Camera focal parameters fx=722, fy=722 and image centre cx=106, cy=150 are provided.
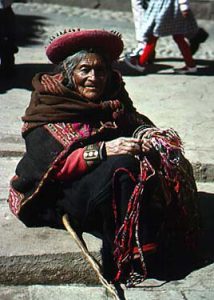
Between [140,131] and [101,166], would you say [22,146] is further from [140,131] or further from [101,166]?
[101,166]

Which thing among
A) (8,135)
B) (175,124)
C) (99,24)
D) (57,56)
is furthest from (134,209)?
(99,24)

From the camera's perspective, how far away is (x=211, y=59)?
8.38 m

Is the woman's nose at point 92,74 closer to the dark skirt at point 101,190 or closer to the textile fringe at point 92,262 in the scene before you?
the dark skirt at point 101,190

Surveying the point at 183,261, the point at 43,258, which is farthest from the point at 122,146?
the point at 183,261

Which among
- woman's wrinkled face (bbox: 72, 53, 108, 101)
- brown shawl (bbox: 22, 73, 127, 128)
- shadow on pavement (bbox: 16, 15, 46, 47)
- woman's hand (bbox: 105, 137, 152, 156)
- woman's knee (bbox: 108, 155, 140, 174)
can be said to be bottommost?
shadow on pavement (bbox: 16, 15, 46, 47)

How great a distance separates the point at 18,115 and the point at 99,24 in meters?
4.17

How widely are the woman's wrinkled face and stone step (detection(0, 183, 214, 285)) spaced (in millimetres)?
769

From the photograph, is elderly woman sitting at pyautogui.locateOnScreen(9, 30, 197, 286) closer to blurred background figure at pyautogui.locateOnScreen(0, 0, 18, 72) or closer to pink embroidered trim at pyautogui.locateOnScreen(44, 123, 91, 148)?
pink embroidered trim at pyautogui.locateOnScreen(44, 123, 91, 148)

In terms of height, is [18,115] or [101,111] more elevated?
[101,111]

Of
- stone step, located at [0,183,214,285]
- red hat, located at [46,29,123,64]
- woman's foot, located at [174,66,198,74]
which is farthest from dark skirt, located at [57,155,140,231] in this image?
woman's foot, located at [174,66,198,74]

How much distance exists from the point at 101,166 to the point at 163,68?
13.5ft

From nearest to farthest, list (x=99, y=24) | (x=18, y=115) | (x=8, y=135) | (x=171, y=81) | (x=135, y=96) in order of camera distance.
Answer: (x=8, y=135) < (x=18, y=115) < (x=135, y=96) < (x=171, y=81) < (x=99, y=24)

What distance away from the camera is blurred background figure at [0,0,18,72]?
6.52 meters

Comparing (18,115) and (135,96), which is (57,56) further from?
(135,96)
